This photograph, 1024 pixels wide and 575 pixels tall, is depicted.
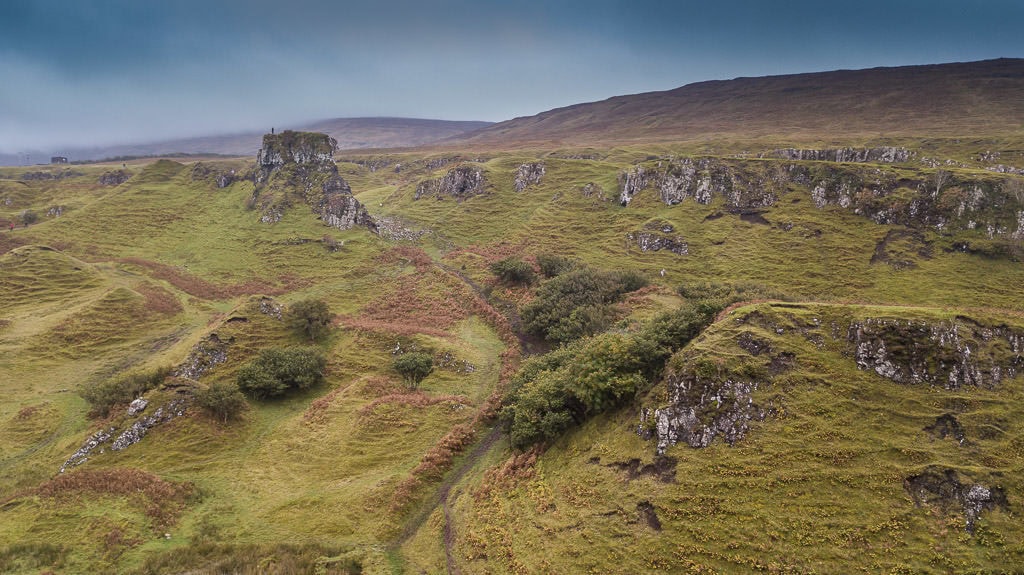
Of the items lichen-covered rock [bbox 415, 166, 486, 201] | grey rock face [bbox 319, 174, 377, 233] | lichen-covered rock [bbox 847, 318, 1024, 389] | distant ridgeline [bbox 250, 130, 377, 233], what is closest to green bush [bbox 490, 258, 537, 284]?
grey rock face [bbox 319, 174, 377, 233]

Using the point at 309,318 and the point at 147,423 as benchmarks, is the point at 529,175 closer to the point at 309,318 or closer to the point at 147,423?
the point at 309,318

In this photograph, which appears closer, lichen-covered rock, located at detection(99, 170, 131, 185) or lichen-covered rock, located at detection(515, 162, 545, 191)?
lichen-covered rock, located at detection(515, 162, 545, 191)

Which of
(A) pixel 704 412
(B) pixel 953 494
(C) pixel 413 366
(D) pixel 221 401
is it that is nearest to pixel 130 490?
(D) pixel 221 401

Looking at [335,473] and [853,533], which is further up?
[853,533]

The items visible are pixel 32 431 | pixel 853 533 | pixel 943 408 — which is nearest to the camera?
pixel 853 533

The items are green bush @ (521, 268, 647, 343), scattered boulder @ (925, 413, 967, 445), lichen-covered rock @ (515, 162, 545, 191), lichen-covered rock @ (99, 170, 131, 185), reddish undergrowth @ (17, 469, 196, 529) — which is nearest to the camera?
scattered boulder @ (925, 413, 967, 445)

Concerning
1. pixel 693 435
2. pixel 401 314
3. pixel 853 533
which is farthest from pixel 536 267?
pixel 853 533

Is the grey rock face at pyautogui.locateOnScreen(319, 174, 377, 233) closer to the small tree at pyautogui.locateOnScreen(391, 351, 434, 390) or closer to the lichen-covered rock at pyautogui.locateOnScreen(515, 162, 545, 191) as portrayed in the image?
the lichen-covered rock at pyautogui.locateOnScreen(515, 162, 545, 191)

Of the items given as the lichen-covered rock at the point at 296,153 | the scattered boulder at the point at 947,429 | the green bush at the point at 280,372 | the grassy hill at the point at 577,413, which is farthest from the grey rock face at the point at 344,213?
the scattered boulder at the point at 947,429

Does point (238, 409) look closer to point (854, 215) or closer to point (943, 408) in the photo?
point (943, 408)
